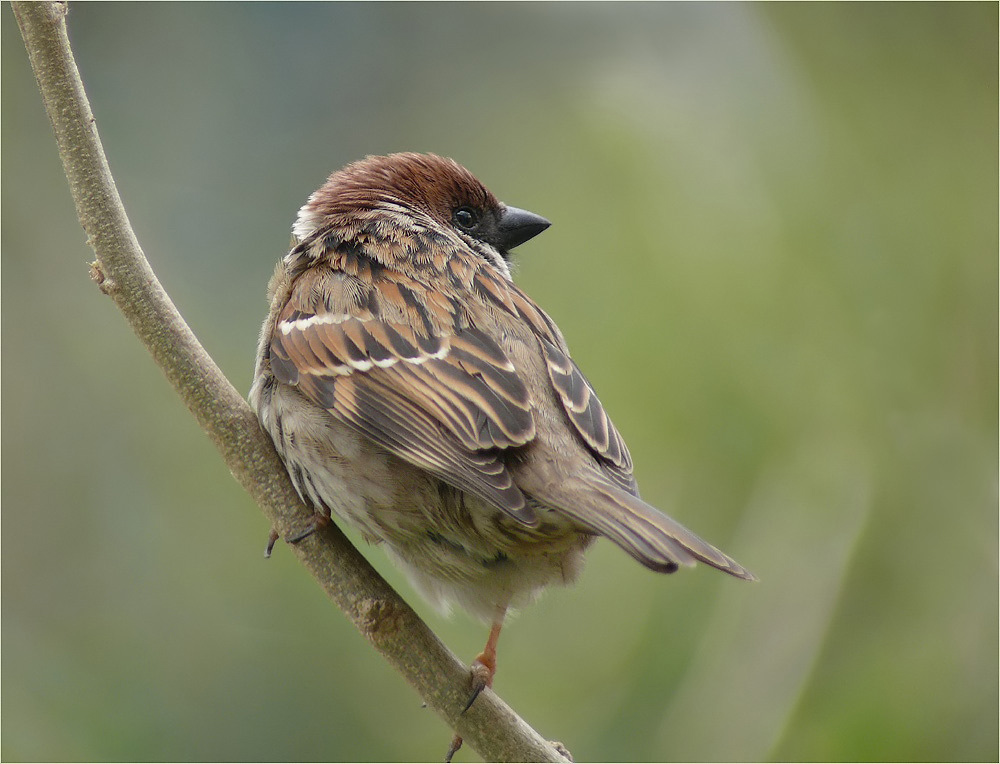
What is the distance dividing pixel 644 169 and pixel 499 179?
3.78 ft

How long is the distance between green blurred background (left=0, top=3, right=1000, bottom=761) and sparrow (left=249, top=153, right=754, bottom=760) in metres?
0.96

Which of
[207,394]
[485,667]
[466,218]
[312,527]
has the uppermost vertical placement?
[466,218]

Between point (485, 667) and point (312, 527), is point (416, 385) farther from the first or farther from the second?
point (485, 667)

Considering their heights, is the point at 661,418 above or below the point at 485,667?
above

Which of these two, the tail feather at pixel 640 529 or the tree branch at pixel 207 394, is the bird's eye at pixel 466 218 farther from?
the tail feather at pixel 640 529

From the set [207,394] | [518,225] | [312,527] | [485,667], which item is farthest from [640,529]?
[518,225]

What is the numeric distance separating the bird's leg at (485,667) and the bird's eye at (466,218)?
1.58 m

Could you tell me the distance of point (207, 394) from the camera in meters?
2.89

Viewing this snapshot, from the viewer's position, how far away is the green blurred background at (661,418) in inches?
149

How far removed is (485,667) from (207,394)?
1.08 metres

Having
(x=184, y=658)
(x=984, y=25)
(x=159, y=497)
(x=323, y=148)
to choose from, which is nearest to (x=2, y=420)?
(x=159, y=497)

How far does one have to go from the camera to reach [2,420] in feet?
16.3

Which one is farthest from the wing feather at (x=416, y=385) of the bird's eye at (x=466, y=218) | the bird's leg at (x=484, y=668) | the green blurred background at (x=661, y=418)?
the green blurred background at (x=661, y=418)

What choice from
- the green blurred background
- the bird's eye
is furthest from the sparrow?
the green blurred background
